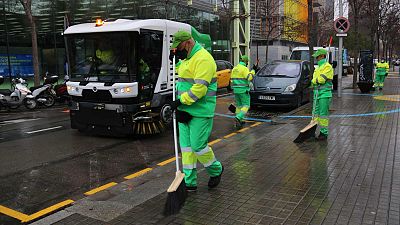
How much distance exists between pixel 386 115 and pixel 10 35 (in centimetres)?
1607

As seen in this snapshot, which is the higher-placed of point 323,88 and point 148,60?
point 148,60

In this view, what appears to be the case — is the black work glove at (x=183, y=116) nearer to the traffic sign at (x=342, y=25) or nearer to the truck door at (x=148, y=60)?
the truck door at (x=148, y=60)

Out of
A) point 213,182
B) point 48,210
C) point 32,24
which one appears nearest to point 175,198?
point 213,182

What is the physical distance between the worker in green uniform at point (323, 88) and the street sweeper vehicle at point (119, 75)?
3327 mm

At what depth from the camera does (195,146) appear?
484 centimetres

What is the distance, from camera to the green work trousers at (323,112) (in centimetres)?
803

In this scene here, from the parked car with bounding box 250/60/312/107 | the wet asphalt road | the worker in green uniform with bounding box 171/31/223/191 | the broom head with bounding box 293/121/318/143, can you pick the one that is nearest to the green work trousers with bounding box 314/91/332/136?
the broom head with bounding box 293/121/318/143

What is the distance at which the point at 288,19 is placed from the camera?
44.5m

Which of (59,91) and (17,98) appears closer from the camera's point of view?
(17,98)

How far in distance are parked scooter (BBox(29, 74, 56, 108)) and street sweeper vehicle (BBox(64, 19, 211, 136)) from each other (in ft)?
21.7

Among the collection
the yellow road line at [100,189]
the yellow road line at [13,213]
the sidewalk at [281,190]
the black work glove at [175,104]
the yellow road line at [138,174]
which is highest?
the black work glove at [175,104]

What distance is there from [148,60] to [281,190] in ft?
15.5

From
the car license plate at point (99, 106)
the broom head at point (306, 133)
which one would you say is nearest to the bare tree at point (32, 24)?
the car license plate at point (99, 106)

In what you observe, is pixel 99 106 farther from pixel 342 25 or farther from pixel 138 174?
pixel 342 25
